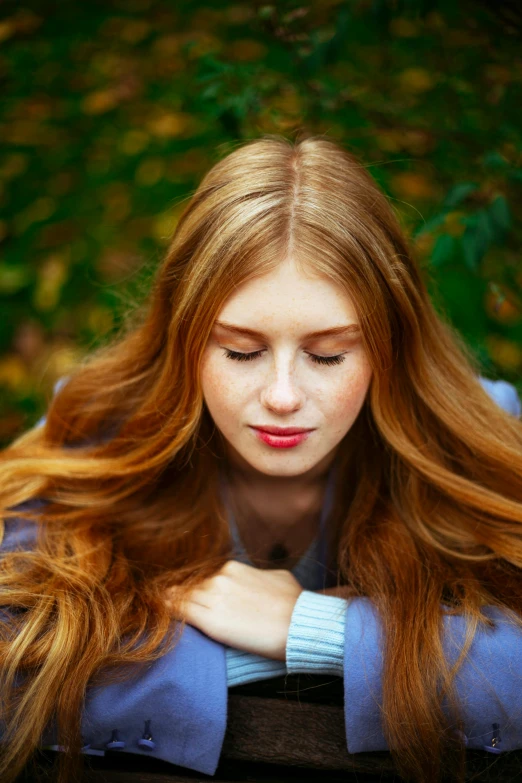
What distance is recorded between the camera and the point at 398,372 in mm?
1832

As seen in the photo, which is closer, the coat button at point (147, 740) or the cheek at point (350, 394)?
the coat button at point (147, 740)

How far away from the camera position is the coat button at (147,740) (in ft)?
5.02

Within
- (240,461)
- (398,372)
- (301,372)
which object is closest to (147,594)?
(240,461)

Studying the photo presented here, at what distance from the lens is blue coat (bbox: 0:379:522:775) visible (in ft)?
4.98

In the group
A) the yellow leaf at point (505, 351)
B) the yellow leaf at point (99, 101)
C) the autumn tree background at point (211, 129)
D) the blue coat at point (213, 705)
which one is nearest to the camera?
the blue coat at point (213, 705)

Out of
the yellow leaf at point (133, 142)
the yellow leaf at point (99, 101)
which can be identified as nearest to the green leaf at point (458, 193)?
the yellow leaf at point (133, 142)

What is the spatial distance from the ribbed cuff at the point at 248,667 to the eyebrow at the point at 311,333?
0.68 metres

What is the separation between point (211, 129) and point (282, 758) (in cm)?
211

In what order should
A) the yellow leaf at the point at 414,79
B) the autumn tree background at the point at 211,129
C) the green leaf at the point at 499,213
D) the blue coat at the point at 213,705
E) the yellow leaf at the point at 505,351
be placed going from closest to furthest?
1. the blue coat at the point at 213,705
2. the green leaf at the point at 499,213
3. the autumn tree background at the point at 211,129
4. the yellow leaf at the point at 414,79
5. the yellow leaf at the point at 505,351

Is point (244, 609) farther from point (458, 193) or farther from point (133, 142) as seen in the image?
point (133, 142)

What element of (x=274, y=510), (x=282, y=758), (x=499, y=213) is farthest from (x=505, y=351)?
(x=282, y=758)

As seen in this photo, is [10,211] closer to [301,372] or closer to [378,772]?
[301,372]

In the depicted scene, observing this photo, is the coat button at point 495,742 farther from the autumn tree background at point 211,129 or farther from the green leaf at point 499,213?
the green leaf at point 499,213

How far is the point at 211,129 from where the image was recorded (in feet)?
9.13
